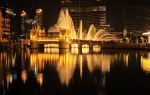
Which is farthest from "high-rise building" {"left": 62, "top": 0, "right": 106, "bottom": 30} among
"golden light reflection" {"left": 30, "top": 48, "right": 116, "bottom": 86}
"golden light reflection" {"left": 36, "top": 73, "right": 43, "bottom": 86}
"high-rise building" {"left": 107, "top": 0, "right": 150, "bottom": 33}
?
"golden light reflection" {"left": 36, "top": 73, "right": 43, "bottom": 86}

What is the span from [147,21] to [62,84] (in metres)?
104

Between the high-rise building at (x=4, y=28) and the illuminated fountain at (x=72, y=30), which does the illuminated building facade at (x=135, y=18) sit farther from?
the high-rise building at (x=4, y=28)

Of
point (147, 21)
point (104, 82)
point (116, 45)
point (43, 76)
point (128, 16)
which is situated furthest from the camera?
point (147, 21)

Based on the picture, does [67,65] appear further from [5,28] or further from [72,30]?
[5,28]

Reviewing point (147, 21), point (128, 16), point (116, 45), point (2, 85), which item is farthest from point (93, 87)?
point (147, 21)

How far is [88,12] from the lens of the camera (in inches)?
4395

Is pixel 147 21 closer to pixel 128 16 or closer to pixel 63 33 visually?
pixel 128 16

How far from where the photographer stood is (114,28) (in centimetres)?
11131

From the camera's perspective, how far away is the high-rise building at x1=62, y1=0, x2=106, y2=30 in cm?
10988

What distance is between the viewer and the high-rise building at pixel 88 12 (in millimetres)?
Result: 109875

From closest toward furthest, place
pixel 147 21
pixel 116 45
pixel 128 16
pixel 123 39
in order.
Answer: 1. pixel 116 45
2. pixel 123 39
3. pixel 128 16
4. pixel 147 21

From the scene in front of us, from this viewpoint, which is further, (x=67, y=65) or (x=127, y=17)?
(x=127, y=17)

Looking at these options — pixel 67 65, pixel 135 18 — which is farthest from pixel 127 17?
pixel 67 65

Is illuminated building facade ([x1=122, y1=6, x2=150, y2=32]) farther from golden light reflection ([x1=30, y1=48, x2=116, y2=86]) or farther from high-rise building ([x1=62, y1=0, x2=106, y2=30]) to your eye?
golden light reflection ([x1=30, y1=48, x2=116, y2=86])
